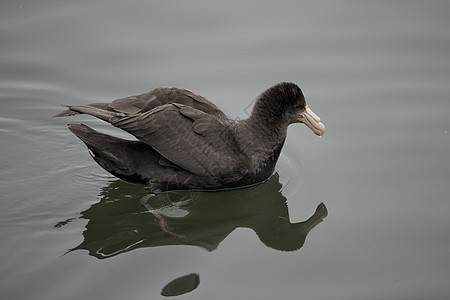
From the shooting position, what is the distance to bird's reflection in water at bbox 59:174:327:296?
6.76m

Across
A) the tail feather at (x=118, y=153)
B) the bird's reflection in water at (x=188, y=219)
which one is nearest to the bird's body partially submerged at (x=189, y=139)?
the tail feather at (x=118, y=153)

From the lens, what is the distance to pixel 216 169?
7.50 m

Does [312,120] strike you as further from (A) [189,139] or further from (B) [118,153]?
(B) [118,153]

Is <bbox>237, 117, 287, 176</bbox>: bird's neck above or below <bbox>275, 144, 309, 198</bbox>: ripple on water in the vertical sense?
above

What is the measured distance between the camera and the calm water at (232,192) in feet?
20.5

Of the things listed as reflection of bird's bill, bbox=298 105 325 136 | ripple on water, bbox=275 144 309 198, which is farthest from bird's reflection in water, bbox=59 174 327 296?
reflection of bird's bill, bbox=298 105 325 136

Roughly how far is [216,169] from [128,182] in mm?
1139

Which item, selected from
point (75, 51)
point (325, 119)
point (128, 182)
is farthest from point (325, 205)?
point (75, 51)

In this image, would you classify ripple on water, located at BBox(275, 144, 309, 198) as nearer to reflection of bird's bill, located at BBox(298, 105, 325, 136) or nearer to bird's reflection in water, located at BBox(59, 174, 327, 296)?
bird's reflection in water, located at BBox(59, 174, 327, 296)

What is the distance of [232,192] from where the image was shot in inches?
305

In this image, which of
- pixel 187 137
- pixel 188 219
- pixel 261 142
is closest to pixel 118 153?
pixel 187 137

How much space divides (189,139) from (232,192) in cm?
82

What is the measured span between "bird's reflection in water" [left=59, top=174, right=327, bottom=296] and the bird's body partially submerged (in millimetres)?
168

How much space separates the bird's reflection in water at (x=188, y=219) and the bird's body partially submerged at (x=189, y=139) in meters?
0.17
